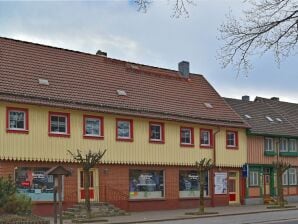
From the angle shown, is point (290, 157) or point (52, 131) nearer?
point (52, 131)

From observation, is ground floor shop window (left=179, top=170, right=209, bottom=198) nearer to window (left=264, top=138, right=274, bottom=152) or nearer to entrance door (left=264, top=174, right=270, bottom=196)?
entrance door (left=264, top=174, right=270, bottom=196)

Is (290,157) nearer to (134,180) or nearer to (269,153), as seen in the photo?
(269,153)

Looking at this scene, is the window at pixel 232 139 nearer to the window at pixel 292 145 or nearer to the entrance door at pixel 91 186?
the window at pixel 292 145

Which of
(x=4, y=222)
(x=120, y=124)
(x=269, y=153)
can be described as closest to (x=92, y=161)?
(x=120, y=124)

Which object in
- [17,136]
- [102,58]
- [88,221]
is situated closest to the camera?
[88,221]

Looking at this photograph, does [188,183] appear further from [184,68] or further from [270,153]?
[270,153]

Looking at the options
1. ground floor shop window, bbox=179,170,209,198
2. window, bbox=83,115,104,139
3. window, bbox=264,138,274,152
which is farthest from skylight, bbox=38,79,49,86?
window, bbox=264,138,274,152

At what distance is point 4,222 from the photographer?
20.0 m

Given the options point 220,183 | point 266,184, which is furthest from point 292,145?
point 220,183

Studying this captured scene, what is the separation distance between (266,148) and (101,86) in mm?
15559

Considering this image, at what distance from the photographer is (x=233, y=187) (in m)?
43.2

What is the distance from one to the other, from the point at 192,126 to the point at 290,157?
11.9 meters

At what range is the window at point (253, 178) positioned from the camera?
4459 cm

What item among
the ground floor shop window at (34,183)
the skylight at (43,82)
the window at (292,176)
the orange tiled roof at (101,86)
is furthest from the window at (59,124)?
the window at (292,176)
